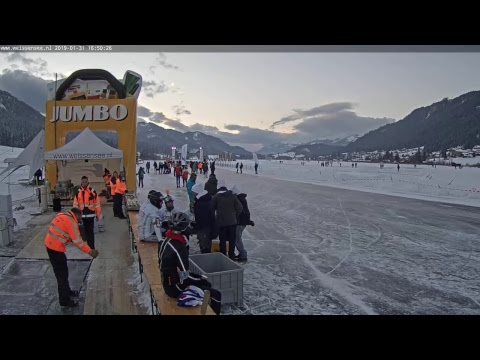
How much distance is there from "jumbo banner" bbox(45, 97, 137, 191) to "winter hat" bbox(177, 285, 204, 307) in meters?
9.85

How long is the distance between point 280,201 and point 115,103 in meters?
7.12

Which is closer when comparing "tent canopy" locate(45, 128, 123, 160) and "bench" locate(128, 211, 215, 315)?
"bench" locate(128, 211, 215, 315)

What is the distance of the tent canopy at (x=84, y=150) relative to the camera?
10.9 meters

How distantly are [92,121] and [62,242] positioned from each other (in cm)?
926

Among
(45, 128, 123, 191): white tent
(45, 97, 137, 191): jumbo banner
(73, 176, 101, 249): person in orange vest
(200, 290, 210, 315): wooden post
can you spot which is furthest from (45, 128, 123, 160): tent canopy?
(200, 290, 210, 315): wooden post

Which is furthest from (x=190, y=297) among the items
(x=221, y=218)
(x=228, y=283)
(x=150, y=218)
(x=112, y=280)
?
(x=221, y=218)

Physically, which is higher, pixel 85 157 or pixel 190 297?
pixel 85 157

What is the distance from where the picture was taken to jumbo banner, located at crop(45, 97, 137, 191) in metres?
Answer: 12.3

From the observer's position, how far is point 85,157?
10.9m

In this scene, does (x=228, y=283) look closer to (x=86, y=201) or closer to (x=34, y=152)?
(x=86, y=201)

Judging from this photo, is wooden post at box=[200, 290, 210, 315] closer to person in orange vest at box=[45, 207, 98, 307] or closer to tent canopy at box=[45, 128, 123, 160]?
person in orange vest at box=[45, 207, 98, 307]

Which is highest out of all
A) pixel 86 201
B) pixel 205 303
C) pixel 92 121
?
pixel 92 121

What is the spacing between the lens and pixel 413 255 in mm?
6504
